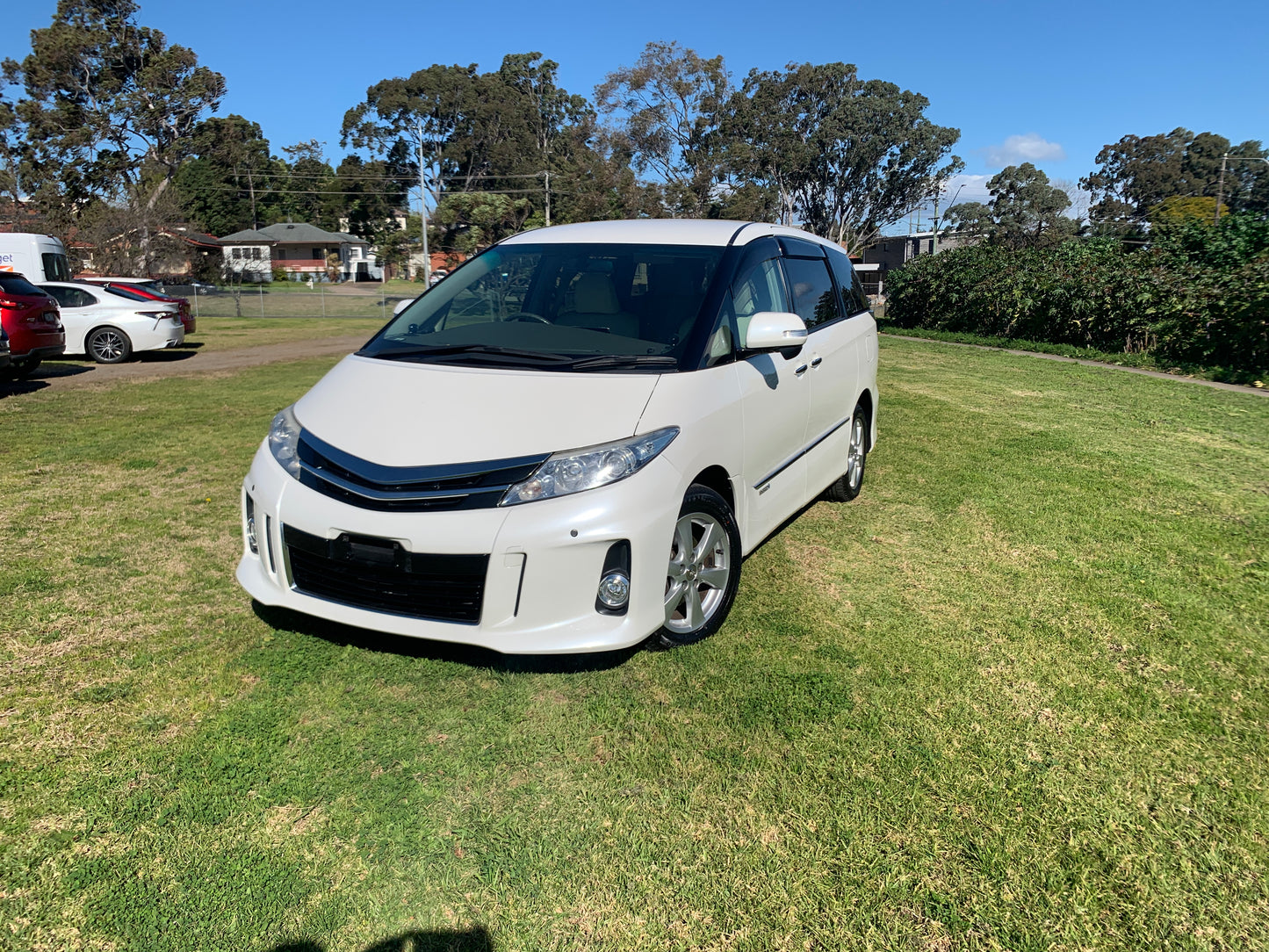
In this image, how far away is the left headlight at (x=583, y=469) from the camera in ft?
10.2

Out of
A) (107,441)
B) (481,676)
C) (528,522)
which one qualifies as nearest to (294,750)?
(481,676)

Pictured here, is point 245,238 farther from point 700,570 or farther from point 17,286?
point 700,570

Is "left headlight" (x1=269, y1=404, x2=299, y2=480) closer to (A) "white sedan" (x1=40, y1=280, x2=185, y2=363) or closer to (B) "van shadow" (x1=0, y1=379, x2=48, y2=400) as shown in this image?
(B) "van shadow" (x1=0, y1=379, x2=48, y2=400)

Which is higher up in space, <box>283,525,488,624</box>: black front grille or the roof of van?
the roof of van

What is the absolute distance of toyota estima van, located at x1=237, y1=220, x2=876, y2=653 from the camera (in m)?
3.10

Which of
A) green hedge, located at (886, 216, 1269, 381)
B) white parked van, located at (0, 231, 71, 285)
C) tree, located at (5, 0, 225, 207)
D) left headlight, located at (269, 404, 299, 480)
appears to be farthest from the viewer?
tree, located at (5, 0, 225, 207)

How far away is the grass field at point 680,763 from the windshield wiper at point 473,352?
1.34 meters

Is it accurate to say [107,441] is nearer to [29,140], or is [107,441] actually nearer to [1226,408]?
[1226,408]

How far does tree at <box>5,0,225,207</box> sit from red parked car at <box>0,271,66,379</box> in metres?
41.2

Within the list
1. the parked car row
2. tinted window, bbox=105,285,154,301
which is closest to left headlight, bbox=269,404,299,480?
the parked car row

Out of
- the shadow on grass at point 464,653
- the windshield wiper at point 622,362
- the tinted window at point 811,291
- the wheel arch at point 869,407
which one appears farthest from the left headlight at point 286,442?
the wheel arch at point 869,407

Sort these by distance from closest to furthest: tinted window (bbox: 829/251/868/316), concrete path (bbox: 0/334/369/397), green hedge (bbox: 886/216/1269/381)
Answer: tinted window (bbox: 829/251/868/316) < concrete path (bbox: 0/334/369/397) < green hedge (bbox: 886/216/1269/381)

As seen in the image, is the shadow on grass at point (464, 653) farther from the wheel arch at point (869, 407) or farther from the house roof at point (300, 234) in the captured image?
the house roof at point (300, 234)

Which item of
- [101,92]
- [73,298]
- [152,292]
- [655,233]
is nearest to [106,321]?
[73,298]
